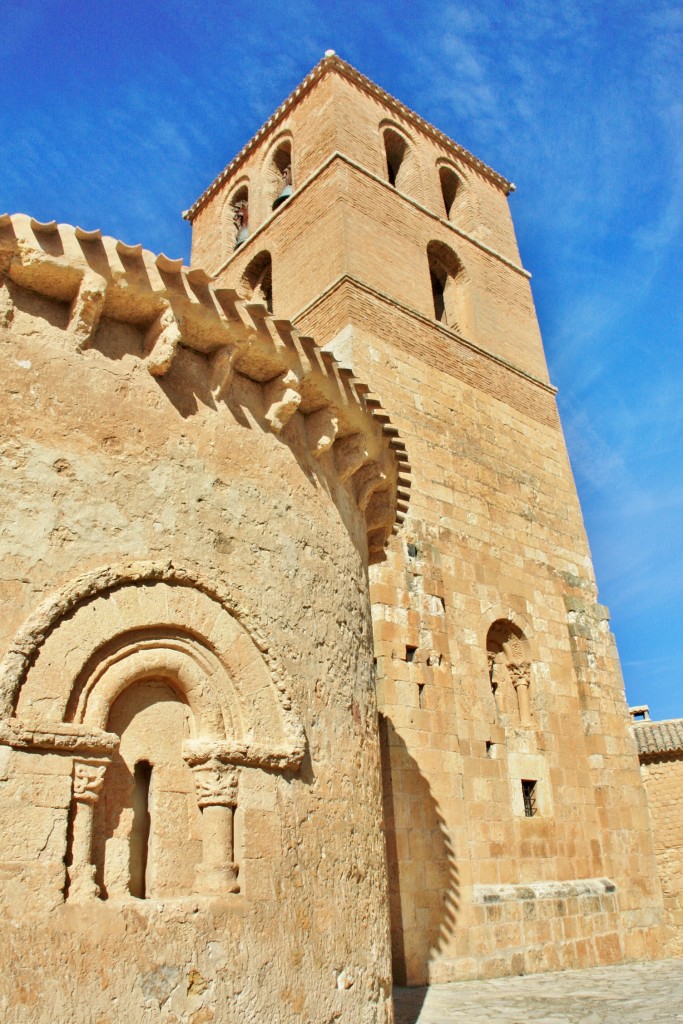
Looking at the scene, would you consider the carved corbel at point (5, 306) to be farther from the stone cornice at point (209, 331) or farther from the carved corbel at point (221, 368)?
the carved corbel at point (221, 368)

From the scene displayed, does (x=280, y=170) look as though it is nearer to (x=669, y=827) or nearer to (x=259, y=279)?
(x=259, y=279)

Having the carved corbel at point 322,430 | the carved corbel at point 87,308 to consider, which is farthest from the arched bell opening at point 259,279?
the carved corbel at point 87,308

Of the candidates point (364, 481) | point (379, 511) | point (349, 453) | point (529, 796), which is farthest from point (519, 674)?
point (349, 453)

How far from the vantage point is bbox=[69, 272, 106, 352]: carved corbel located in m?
3.96

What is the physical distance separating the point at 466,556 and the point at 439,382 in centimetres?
255

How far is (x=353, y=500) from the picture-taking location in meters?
5.47

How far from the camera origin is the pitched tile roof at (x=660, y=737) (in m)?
12.2

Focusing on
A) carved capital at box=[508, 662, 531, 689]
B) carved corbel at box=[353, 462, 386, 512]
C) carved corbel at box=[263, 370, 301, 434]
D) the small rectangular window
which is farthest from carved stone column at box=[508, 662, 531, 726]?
carved corbel at box=[263, 370, 301, 434]

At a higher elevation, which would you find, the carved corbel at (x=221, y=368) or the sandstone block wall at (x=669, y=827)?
the carved corbel at (x=221, y=368)

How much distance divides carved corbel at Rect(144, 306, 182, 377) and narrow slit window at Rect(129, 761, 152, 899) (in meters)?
1.94

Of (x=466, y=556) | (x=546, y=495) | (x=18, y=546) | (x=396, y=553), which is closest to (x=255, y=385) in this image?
(x=18, y=546)

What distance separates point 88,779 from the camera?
132 inches

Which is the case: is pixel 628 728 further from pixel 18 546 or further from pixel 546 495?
pixel 18 546

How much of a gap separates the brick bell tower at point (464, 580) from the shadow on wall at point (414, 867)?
20mm
